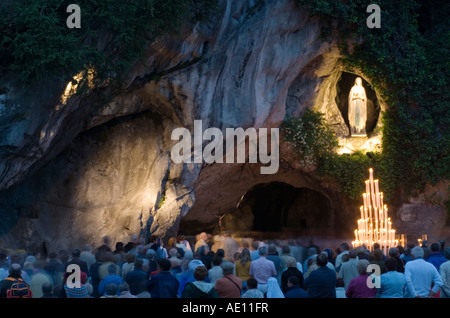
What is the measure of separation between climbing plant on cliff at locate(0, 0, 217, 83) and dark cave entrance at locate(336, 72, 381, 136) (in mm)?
8813

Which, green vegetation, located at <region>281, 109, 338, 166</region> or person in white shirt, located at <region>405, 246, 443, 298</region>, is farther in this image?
green vegetation, located at <region>281, 109, 338, 166</region>

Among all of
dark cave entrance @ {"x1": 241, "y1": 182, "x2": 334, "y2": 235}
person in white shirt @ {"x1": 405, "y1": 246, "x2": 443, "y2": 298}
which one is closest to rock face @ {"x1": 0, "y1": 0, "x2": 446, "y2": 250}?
person in white shirt @ {"x1": 405, "y1": 246, "x2": 443, "y2": 298}

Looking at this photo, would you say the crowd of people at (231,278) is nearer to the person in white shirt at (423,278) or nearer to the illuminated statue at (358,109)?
the person in white shirt at (423,278)

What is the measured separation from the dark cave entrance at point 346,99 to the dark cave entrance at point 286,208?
5.81 meters

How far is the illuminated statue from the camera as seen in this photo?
68.7 feet

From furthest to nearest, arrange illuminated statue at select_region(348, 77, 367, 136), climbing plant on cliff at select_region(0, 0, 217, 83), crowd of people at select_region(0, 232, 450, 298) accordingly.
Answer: illuminated statue at select_region(348, 77, 367, 136) → climbing plant on cliff at select_region(0, 0, 217, 83) → crowd of people at select_region(0, 232, 450, 298)

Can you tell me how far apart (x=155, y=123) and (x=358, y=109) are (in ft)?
24.5

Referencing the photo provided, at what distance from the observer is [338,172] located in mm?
20094

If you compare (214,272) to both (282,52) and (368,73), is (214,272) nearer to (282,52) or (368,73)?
(282,52)

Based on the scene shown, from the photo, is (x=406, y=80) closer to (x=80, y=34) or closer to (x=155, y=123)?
(x=155, y=123)

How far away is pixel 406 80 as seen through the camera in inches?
754

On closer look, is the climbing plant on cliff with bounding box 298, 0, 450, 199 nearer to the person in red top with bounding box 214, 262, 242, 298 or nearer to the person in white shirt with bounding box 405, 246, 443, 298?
the person in white shirt with bounding box 405, 246, 443, 298

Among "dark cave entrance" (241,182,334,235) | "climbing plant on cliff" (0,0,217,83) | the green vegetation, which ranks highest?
"climbing plant on cliff" (0,0,217,83)

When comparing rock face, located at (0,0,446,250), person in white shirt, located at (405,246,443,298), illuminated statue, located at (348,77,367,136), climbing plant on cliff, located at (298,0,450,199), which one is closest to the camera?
person in white shirt, located at (405,246,443,298)
